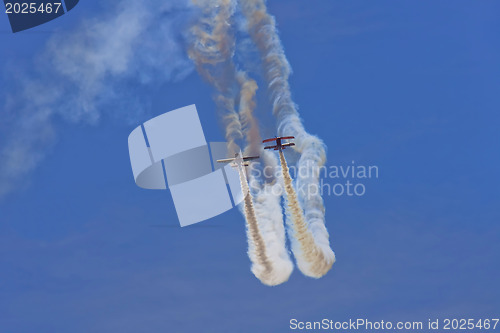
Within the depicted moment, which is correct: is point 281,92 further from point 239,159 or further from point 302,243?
point 302,243

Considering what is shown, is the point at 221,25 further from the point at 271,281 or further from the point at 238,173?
the point at 271,281

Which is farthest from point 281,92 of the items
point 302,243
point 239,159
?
point 302,243

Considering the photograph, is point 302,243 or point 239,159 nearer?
point 239,159

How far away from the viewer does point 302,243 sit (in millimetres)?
84250

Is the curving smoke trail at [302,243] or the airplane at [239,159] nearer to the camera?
the airplane at [239,159]

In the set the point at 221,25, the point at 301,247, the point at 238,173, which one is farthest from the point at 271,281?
the point at 221,25

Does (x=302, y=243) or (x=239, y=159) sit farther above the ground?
(x=239, y=159)

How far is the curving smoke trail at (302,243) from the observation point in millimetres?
83062

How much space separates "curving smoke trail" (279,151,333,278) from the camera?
273ft

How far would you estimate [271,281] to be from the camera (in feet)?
286

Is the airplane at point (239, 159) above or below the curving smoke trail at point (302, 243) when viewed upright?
above

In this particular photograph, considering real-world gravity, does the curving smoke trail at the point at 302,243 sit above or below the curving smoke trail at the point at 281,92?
below

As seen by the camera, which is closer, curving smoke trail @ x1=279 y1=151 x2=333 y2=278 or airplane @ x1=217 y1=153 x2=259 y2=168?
airplane @ x1=217 y1=153 x2=259 y2=168

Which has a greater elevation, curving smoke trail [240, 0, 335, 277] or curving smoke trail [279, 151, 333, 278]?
curving smoke trail [240, 0, 335, 277]
